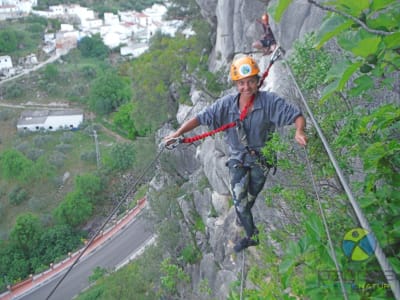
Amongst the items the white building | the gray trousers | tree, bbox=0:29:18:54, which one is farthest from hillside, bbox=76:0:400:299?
tree, bbox=0:29:18:54

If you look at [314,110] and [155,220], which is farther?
[155,220]

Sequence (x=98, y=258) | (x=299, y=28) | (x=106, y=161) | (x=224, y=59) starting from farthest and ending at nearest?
(x=106, y=161) → (x=98, y=258) → (x=224, y=59) → (x=299, y=28)

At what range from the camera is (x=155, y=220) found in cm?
1504

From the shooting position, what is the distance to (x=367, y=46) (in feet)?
3.43

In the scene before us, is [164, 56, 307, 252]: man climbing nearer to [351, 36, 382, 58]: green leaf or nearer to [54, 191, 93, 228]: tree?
[351, 36, 382, 58]: green leaf

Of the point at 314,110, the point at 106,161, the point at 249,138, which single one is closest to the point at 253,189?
the point at 249,138

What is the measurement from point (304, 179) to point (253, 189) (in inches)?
34.6

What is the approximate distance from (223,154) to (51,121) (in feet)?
93.4

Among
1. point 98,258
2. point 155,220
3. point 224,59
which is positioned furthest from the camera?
point 98,258

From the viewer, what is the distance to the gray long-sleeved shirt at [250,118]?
3.59 m

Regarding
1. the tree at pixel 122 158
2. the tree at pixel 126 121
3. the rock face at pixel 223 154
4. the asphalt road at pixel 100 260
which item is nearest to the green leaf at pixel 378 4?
the rock face at pixel 223 154

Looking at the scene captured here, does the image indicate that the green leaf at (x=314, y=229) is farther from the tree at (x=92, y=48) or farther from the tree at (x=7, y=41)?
the tree at (x=7, y=41)

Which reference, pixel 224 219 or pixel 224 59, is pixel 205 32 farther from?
pixel 224 219

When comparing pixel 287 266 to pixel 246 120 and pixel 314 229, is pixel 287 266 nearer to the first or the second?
pixel 314 229
